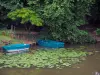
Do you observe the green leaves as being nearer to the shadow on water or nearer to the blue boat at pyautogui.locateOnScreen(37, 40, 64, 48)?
the blue boat at pyautogui.locateOnScreen(37, 40, 64, 48)

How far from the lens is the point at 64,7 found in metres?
16.2

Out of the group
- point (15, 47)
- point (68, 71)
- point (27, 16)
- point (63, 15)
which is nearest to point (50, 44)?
point (63, 15)

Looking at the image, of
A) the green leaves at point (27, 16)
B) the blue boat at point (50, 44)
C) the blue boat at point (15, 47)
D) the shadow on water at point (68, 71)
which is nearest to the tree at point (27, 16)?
the green leaves at point (27, 16)

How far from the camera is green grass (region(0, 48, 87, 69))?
12.5m

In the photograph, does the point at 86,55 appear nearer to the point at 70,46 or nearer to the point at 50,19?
the point at 70,46

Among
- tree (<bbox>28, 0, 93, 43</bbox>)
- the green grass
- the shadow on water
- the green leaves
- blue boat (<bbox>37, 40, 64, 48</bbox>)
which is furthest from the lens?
the green leaves

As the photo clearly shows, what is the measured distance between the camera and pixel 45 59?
13.5m

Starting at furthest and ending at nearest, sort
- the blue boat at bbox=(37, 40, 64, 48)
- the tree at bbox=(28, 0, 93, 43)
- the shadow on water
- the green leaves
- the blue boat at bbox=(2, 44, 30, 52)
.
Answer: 1. the green leaves
2. the blue boat at bbox=(37, 40, 64, 48)
3. the tree at bbox=(28, 0, 93, 43)
4. the blue boat at bbox=(2, 44, 30, 52)
5. the shadow on water

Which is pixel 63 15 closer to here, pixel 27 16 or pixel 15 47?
pixel 27 16

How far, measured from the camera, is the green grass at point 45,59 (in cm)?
1251

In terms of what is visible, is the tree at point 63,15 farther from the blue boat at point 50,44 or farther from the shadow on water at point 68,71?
the shadow on water at point 68,71

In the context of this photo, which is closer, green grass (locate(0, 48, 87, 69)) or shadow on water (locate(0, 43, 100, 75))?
shadow on water (locate(0, 43, 100, 75))

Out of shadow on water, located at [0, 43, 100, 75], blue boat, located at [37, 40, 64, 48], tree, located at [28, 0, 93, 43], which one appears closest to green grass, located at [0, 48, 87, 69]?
shadow on water, located at [0, 43, 100, 75]

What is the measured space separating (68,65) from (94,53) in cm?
323
